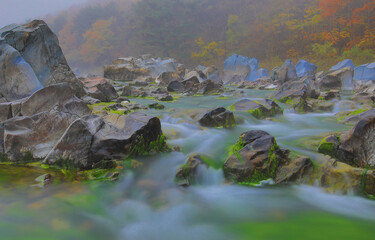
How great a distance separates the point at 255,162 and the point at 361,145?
1298 mm

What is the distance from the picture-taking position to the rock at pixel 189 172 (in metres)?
3.11

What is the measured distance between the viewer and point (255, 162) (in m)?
3.07

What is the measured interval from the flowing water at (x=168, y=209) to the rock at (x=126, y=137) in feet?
0.81

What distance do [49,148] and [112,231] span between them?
176 centimetres

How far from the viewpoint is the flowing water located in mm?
2211

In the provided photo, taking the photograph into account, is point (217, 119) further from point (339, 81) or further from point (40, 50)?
point (339, 81)

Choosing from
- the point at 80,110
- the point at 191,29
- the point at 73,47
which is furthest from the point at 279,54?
the point at 73,47

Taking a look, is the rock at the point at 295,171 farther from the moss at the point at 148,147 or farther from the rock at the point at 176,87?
the rock at the point at 176,87

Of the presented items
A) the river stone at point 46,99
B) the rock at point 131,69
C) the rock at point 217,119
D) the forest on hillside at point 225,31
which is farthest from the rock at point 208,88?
the forest on hillside at point 225,31

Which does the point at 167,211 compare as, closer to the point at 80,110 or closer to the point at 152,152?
the point at 152,152

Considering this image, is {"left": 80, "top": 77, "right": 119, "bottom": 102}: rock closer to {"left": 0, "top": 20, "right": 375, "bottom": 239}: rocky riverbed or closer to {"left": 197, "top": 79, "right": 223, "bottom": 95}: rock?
{"left": 0, "top": 20, "right": 375, "bottom": 239}: rocky riverbed

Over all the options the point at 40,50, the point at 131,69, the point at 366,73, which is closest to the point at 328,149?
the point at 40,50

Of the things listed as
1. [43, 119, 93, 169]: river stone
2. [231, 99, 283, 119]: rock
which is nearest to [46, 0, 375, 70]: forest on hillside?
[231, 99, 283, 119]: rock

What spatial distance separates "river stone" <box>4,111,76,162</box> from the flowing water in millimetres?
248
